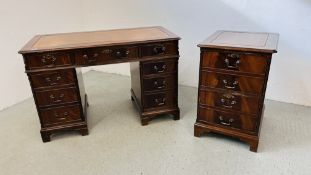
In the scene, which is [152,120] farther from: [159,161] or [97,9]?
[97,9]

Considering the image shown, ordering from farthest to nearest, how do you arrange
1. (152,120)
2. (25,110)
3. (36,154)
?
(25,110), (152,120), (36,154)

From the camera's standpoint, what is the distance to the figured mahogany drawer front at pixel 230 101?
1581 mm

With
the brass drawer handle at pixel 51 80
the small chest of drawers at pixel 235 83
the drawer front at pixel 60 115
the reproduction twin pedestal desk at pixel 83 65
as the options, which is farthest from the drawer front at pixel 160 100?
the brass drawer handle at pixel 51 80

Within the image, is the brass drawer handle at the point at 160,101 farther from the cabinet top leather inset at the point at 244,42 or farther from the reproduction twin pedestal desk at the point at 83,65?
the cabinet top leather inset at the point at 244,42

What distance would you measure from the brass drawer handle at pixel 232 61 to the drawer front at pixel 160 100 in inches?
22.6

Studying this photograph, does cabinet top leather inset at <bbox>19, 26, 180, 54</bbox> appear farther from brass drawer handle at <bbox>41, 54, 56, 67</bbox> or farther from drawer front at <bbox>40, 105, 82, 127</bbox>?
drawer front at <bbox>40, 105, 82, 127</bbox>

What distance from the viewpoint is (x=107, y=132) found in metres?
1.94

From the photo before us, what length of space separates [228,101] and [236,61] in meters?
0.29

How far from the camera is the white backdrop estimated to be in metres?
2.14

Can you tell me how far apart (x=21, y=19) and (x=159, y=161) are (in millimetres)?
1960

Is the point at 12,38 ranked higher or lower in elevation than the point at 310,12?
lower

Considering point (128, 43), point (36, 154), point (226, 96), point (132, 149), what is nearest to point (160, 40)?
point (128, 43)

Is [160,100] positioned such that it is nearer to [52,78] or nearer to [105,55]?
[105,55]

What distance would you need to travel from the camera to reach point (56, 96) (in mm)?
1758
